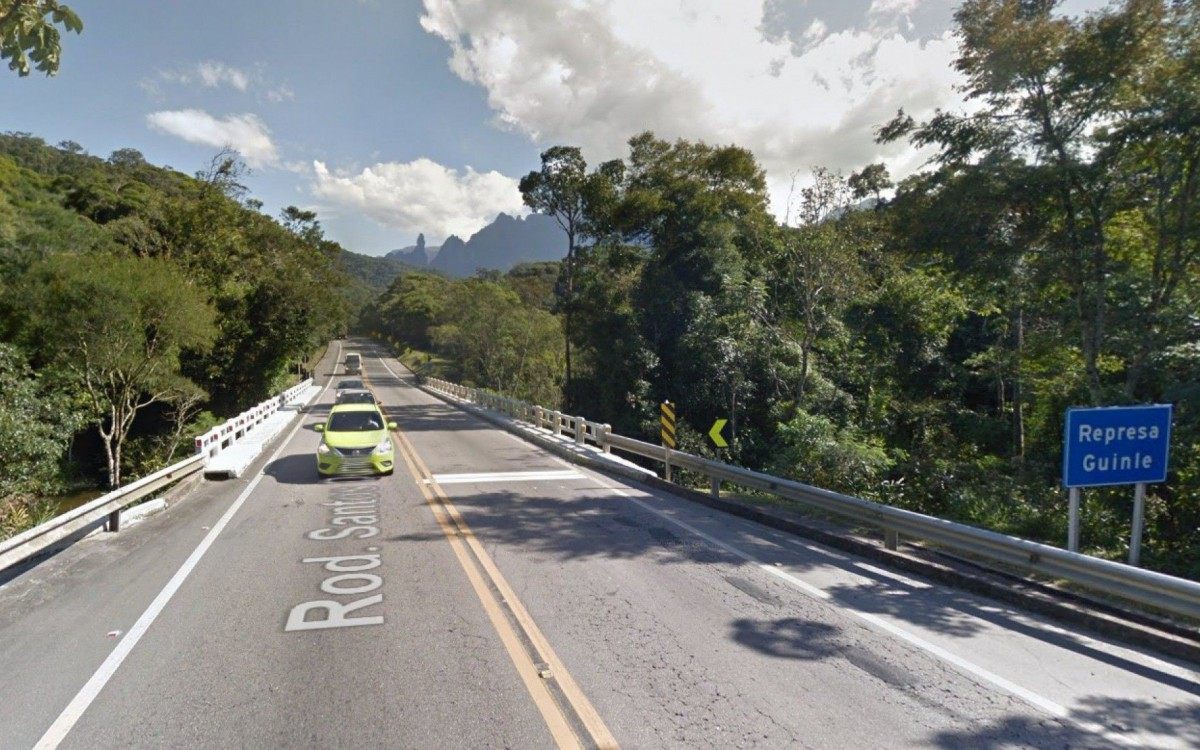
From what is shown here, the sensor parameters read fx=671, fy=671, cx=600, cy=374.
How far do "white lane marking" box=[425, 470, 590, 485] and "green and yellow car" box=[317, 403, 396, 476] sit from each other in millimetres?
1069

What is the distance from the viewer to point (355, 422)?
1444 centimetres

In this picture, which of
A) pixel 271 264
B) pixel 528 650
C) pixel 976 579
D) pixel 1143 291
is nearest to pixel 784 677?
pixel 528 650

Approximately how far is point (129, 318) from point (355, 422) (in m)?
12.4

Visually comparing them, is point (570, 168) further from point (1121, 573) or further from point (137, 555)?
point (1121, 573)

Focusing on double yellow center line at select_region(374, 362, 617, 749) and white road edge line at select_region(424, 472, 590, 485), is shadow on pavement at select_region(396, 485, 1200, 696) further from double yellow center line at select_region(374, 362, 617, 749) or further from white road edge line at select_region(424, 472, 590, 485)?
white road edge line at select_region(424, 472, 590, 485)

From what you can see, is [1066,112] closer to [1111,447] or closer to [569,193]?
[1111,447]

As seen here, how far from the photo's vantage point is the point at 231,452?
53.3ft

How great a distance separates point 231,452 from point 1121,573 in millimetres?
17007

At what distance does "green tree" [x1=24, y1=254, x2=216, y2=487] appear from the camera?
20781 millimetres

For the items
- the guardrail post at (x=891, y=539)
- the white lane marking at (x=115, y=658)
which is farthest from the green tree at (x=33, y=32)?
the guardrail post at (x=891, y=539)

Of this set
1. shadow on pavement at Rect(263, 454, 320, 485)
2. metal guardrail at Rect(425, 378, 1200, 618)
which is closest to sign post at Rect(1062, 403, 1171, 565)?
metal guardrail at Rect(425, 378, 1200, 618)

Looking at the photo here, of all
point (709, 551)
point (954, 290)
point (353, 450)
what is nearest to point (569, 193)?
point (954, 290)

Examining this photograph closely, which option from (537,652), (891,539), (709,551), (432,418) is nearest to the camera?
(537,652)

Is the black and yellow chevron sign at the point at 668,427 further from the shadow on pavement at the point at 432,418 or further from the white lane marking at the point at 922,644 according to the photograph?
the shadow on pavement at the point at 432,418
